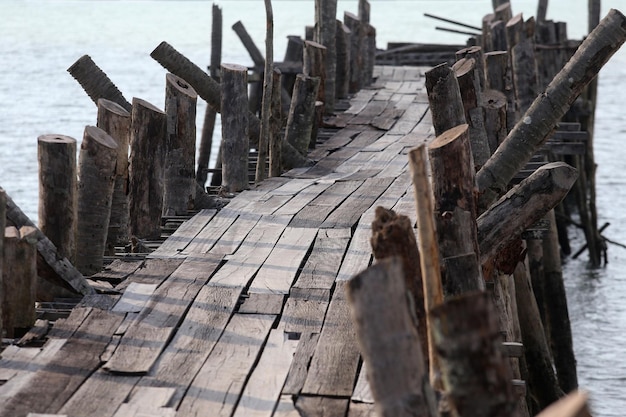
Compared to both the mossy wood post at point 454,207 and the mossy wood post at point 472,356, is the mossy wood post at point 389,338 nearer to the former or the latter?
the mossy wood post at point 472,356

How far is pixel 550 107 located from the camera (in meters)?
6.82

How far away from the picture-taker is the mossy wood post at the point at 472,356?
3.09 meters

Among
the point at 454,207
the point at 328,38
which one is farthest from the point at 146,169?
the point at 328,38

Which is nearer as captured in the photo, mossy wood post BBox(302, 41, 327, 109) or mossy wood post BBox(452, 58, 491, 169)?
mossy wood post BBox(452, 58, 491, 169)

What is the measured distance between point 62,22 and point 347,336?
188ft

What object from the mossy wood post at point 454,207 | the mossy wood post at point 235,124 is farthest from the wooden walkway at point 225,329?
the mossy wood post at point 235,124

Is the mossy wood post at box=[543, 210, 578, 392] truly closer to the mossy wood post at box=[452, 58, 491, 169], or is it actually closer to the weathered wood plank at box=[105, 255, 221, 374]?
the mossy wood post at box=[452, 58, 491, 169]

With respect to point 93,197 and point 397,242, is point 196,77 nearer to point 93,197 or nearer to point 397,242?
point 93,197

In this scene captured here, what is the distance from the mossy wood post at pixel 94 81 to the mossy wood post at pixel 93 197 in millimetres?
2278

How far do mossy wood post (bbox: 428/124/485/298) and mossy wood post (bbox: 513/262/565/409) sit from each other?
424 centimetres

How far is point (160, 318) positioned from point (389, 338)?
2.36 metres

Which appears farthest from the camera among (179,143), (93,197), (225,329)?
(179,143)

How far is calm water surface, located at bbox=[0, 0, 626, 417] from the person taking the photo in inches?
649

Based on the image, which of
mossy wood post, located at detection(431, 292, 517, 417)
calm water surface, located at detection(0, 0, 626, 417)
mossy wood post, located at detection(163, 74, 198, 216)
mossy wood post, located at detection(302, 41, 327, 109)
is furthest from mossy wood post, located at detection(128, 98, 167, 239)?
calm water surface, located at detection(0, 0, 626, 417)
